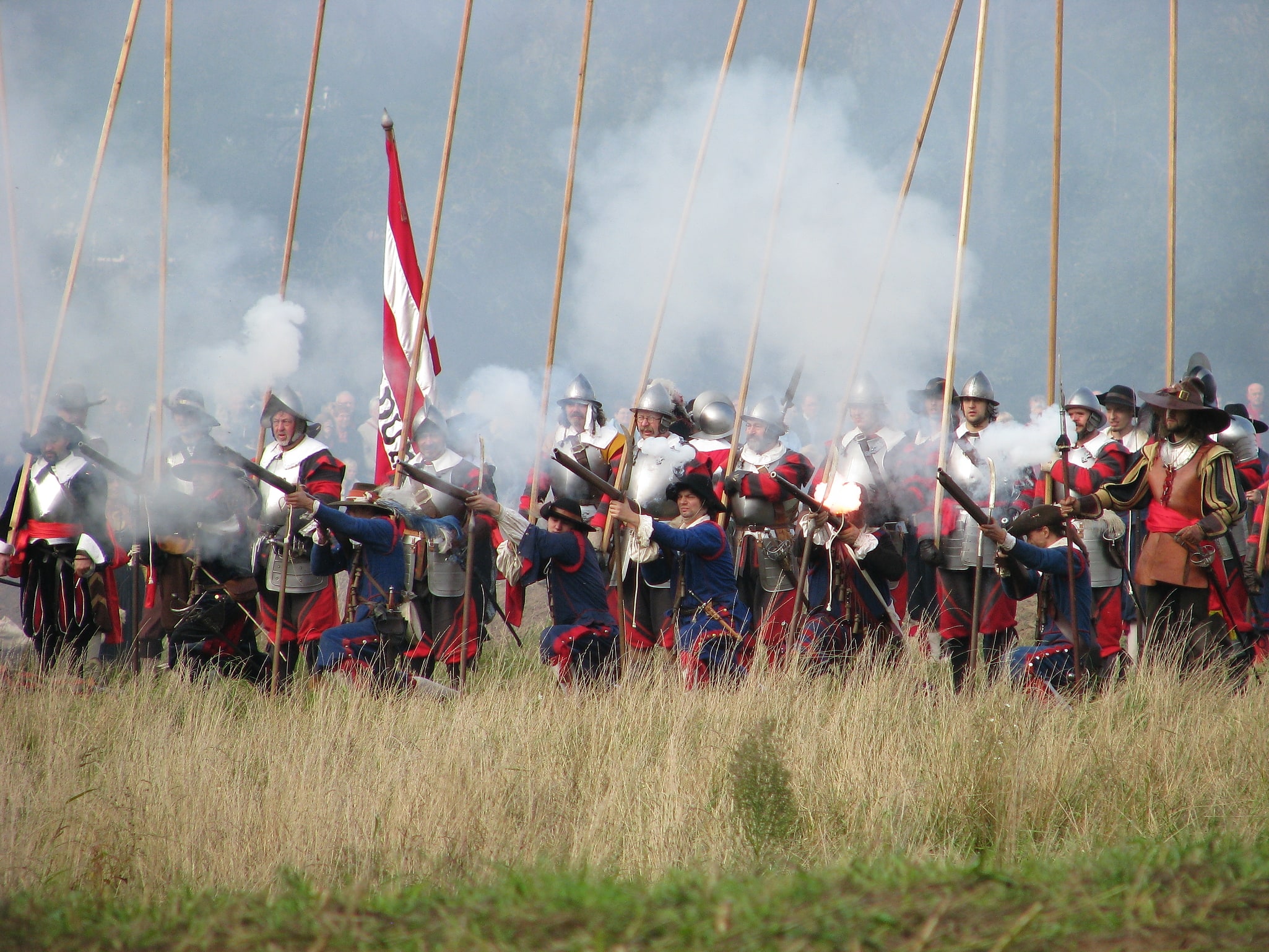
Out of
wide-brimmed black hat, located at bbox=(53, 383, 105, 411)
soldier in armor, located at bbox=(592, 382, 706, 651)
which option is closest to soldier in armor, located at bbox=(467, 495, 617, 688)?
soldier in armor, located at bbox=(592, 382, 706, 651)

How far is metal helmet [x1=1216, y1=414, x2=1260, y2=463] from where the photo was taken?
7645 millimetres

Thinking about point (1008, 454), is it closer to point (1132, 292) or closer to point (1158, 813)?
point (1158, 813)

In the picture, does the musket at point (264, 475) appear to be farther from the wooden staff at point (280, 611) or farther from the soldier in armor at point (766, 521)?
the soldier in armor at point (766, 521)

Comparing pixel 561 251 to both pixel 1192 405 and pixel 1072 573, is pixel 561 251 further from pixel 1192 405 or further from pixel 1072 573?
pixel 1192 405

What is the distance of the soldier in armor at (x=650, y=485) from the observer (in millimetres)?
6566

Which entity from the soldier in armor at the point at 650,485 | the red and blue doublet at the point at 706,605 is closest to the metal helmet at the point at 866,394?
the soldier in armor at the point at 650,485

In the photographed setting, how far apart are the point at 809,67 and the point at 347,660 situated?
17.9 metres

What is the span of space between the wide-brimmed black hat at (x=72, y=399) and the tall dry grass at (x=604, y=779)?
2292 mm

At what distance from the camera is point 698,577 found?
621 cm

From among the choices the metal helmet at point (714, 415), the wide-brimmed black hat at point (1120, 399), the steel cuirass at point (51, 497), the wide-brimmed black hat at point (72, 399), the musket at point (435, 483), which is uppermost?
the wide-brimmed black hat at point (1120, 399)

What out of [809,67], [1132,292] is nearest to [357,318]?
[809,67]

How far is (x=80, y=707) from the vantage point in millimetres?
5152


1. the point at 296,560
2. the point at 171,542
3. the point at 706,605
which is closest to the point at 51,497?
the point at 171,542

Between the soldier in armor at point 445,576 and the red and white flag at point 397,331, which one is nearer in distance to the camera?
the soldier in armor at point 445,576
